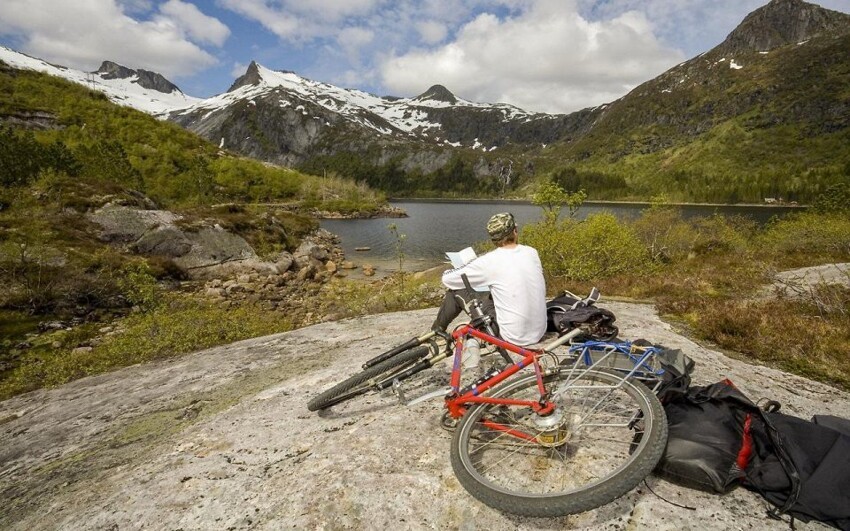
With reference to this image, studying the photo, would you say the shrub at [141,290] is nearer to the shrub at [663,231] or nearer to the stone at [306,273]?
the stone at [306,273]

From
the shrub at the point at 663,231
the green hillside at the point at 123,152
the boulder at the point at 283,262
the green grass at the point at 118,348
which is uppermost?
the green hillside at the point at 123,152

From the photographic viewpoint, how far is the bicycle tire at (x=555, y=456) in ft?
10.1

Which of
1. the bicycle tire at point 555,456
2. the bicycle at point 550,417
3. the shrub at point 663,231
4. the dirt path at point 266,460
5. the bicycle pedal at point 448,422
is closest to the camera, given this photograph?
the bicycle tire at point 555,456

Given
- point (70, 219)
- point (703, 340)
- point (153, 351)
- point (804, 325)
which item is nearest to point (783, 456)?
point (703, 340)

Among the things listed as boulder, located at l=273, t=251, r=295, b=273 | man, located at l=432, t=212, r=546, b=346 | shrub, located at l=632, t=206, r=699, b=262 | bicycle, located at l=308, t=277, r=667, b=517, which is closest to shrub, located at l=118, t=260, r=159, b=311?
boulder, located at l=273, t=251, r=295, b=273

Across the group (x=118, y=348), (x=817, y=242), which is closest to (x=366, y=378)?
(x=118, y=348)

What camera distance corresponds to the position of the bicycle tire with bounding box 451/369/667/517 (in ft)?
10.1

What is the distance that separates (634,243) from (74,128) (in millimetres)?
126626

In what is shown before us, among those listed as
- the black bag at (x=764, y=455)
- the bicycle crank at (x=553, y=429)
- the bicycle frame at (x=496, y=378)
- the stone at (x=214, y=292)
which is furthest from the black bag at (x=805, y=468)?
the stone at (x=214, y=292)

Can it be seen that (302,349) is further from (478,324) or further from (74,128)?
(74,128)

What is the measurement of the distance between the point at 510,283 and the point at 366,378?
2395 mm

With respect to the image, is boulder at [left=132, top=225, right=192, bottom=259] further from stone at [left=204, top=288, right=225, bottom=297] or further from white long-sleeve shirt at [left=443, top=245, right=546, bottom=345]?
white long-sleeve shirt at [left=443, top=245, right=546, bottom=345]

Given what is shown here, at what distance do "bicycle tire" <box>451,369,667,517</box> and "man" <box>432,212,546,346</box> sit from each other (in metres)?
0.71

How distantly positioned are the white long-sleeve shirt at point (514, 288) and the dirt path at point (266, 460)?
1714mm
